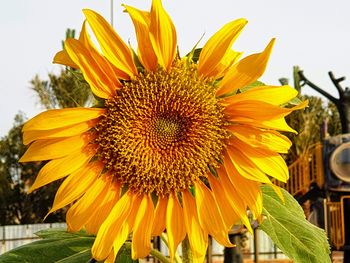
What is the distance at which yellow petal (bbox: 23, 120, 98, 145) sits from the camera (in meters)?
1.04

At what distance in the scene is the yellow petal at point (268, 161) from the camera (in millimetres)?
1028

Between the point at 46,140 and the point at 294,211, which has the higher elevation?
the point at 46,140

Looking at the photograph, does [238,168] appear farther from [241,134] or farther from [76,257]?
[76,257]

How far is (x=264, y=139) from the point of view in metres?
1.05

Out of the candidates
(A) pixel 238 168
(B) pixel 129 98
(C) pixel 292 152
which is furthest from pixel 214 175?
(C) pixel 292 152

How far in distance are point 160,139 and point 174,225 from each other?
14cm

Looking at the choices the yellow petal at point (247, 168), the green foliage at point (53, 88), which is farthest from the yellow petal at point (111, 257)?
the green foliage at point (53, 88)

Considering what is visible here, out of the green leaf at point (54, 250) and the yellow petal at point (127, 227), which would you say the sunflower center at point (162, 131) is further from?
the green leaf at point (54, 250)

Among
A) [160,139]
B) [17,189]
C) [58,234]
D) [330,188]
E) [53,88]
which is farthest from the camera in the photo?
[17,189]

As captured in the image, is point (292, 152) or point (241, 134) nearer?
point (241, 134)

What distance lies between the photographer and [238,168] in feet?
3.44

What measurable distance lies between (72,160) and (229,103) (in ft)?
0.82

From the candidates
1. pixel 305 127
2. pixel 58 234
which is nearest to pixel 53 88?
pixel 305 127

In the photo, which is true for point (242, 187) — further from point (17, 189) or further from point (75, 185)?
point (17, 189)
